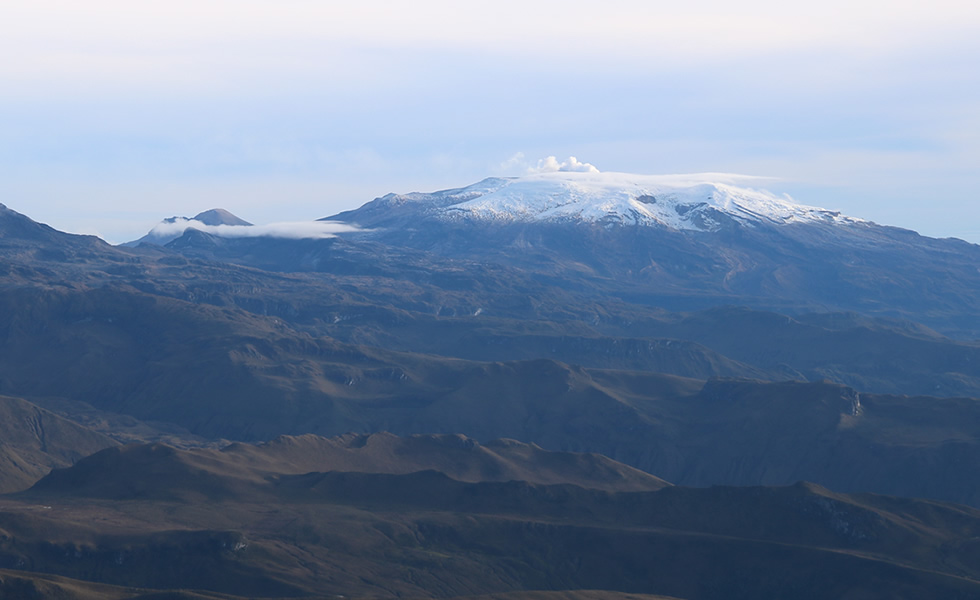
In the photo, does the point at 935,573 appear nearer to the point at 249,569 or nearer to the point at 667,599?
the point at 667,599

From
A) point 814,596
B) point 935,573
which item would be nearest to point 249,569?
point 814,596

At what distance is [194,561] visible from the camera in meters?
196

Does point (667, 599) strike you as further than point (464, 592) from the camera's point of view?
No

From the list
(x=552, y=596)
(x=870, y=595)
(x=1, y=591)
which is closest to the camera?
(x=1, y=591)

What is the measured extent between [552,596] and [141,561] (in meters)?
63.5

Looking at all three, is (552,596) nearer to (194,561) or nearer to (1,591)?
(194,561)

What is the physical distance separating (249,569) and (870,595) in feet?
300

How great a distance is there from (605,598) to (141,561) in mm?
69108

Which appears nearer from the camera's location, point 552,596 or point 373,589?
point 552,596

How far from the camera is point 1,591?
15825 cm

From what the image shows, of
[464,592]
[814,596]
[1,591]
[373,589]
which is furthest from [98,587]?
[814,596]

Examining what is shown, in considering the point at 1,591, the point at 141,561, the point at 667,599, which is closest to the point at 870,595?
the point at 667,599

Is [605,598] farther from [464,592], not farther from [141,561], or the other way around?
[141,561]

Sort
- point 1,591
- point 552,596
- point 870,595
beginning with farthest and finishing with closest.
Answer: point 870,595 < point 552,596 < point 1,591
